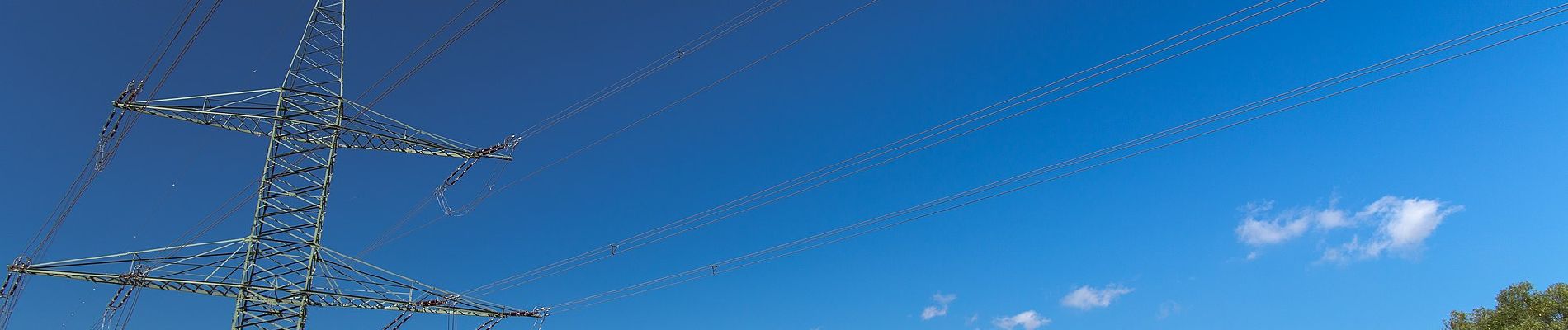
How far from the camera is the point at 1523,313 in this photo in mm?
38531

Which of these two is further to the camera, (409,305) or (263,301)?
(409,305)

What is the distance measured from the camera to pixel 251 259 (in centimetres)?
2605

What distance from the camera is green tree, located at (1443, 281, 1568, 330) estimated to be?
37.2 m

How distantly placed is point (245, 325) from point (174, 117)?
27.3 ft

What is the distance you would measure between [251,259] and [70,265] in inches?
185

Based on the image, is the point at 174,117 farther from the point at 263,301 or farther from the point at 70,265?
the point at 263,301

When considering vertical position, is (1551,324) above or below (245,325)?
above

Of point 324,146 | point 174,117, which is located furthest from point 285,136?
point 174,117

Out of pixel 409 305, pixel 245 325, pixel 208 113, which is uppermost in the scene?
pixel 208 113

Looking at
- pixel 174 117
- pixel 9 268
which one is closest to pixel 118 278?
pixel 9 268

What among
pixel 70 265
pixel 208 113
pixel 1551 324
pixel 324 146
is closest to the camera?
pixel 70 265

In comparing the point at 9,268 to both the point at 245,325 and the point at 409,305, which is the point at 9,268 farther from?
the point at 409,305

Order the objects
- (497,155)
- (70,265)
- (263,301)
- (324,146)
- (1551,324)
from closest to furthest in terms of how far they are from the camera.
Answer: (70,265), (263,301), (324,146), (497,155), (1551,324)

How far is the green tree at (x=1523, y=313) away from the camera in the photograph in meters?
37.2
